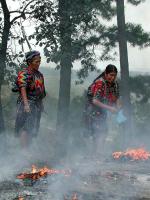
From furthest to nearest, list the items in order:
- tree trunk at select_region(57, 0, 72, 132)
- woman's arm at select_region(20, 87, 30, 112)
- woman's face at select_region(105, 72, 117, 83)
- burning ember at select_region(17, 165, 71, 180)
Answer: tree trunk at select_region(57, 0, 72, 132) → woman's face at select_region(105, 72, 117, 83) → woman's arm at select_region(20, 87, 30, 112) → burning ember at select_region(17, 165, 71, 180)

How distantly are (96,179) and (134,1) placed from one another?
43.3 ft

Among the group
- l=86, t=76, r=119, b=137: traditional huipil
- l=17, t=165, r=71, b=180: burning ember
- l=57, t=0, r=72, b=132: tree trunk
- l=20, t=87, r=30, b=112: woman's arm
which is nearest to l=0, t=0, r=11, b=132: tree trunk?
l=57, t=0, r=72, b=132: tree trunk

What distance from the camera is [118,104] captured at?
852cm

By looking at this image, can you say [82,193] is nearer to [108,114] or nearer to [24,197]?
[24,197]

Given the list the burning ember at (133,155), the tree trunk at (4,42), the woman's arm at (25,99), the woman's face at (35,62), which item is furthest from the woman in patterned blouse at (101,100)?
the tree trunk at (4,42)

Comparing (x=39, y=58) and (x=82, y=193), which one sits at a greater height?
(x=39, y=58)

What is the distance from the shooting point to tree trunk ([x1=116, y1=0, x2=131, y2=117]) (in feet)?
59.3

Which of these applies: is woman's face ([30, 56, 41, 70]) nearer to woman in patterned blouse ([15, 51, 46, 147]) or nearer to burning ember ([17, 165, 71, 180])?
woman in patterned blouse ([15, 51, 46, 147])

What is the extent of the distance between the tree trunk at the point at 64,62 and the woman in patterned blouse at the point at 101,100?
3363 mm

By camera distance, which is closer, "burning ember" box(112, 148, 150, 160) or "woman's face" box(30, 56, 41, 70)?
"woman's face" box(30, 56, 41, 70)

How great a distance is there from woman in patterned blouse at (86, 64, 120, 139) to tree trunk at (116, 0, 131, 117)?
9.87 m

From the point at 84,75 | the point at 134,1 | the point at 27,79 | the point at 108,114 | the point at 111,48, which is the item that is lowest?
the point at 108,114

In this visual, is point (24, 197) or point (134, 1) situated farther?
point (134, 1)

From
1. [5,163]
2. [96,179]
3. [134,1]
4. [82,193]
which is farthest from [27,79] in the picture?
[134,1]
